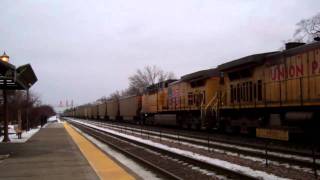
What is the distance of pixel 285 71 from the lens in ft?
65.8

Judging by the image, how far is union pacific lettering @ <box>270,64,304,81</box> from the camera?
752 inches

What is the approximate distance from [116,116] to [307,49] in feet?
176

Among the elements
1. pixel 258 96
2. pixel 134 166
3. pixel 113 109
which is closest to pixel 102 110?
pixel 113 109

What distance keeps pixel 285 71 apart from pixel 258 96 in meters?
2.70

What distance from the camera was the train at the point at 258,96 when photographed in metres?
18.1

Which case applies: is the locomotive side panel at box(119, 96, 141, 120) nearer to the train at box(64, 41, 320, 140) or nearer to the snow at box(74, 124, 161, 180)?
the train at box(64, 41, 320, 140)

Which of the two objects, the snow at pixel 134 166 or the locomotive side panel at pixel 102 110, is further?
the locomotive side panel at pixel 102 110

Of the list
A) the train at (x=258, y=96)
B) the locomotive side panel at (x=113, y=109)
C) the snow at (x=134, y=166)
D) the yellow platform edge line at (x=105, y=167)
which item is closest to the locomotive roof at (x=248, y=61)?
the train at (x=258, y=96)

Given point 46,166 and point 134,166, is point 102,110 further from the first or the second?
point 134,166

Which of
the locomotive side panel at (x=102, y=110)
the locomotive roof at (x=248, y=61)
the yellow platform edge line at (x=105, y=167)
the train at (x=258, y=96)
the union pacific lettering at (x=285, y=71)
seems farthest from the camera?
the locomotive side panel at (x=102, y=110)

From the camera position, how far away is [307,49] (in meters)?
18.6

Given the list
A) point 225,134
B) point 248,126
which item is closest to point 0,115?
point 225,134

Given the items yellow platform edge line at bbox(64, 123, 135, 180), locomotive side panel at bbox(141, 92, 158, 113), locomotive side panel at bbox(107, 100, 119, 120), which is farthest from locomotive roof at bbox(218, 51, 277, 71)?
locomotive side panel at bbox(107, 100, 119, 120)

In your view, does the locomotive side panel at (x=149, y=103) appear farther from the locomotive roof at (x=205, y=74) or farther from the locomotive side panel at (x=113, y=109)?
the locomotive side panel at (x=113, y=109)
